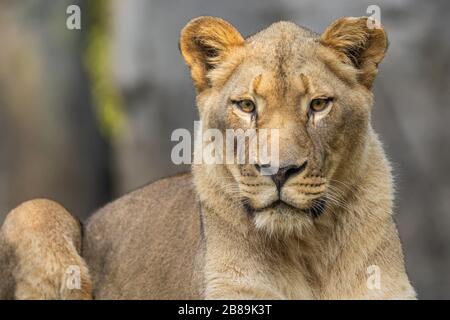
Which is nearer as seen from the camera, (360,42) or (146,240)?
(360,42)

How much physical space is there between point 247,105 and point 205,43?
590 millimetres

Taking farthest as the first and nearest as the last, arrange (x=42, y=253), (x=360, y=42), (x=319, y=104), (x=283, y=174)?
(x=42, y=253), (x=360, y=42), (x=319, y=104), (x=283, y=174)

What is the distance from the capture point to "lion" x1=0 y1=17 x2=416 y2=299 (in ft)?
17.0

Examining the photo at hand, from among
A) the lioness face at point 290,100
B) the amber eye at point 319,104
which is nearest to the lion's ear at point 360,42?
the lioness face at point 290,100

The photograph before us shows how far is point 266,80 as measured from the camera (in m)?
5.26

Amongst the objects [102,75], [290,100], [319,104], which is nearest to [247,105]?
[290,100]

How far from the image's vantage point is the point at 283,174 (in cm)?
500

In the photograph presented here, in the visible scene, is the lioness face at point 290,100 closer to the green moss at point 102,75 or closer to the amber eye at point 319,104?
the amber eye at point 319,104

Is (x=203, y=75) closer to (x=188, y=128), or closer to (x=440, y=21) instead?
(x=440, y=21)

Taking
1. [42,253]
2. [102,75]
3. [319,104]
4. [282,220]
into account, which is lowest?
[42,253]

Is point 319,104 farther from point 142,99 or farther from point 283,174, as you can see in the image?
point 142,99

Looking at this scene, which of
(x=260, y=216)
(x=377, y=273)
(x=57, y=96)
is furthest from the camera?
(x=57, y=96)

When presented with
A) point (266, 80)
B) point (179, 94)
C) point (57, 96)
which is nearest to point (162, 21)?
point (179, 94)
